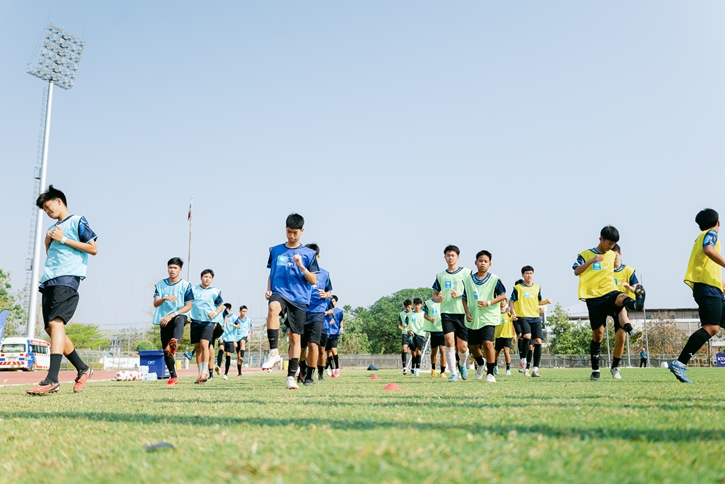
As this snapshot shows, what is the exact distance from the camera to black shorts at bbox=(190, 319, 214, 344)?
13148 mm

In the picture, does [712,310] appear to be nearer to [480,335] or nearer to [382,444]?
[480,335]

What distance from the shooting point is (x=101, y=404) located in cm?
598

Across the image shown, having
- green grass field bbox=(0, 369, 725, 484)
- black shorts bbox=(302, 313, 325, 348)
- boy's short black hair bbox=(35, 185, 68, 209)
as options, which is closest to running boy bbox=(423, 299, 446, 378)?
black shorts bbox=(302, 313, 325, 348)

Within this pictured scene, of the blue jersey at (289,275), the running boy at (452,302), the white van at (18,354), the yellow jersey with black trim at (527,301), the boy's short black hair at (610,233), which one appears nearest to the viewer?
the blue jersey at (289,275)

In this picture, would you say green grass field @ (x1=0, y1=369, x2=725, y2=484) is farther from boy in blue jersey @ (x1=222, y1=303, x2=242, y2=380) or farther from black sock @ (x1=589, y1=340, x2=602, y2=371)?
boy in blue jersey @ (x1=222, y1=303, x2=242, y2=380)

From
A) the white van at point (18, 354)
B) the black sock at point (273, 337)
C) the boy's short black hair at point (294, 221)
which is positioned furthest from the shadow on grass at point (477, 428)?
the white van at point (18, 354)

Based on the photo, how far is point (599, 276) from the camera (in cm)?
1079

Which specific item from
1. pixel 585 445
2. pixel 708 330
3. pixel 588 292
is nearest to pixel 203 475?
pixel 585 445

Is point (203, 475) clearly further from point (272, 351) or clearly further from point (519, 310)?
point (519, 310)

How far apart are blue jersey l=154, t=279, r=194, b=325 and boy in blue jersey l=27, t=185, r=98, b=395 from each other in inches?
141

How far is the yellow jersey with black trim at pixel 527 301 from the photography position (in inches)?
641

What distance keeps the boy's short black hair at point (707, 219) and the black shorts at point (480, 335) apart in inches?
158

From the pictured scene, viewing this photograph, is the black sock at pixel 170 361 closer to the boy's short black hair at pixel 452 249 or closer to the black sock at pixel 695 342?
the boy's short black hair at pixel 452 249

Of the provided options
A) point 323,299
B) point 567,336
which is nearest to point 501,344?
point 323,299
